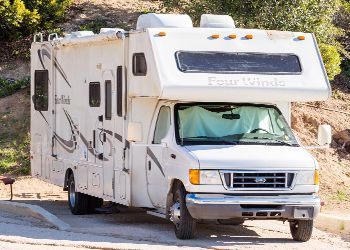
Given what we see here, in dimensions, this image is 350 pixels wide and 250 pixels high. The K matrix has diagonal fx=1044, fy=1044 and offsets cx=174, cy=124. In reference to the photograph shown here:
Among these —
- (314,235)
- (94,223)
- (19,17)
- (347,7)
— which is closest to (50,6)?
(19,17)

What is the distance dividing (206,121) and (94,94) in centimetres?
322

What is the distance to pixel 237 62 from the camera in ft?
49.9

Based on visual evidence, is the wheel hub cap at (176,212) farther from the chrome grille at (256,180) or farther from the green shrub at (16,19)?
the green shrub at (16,19)

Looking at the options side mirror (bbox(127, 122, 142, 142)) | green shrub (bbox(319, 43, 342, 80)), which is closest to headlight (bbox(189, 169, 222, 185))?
side mirror (bbox(127, 122, 142, 142))

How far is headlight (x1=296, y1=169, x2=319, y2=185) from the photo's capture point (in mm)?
14609

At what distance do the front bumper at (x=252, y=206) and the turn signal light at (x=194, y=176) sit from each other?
0.60 ft

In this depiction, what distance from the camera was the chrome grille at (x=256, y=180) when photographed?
14336 millimetres

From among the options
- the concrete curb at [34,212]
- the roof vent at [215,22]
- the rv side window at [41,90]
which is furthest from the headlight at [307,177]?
the rv side window at [41,90]

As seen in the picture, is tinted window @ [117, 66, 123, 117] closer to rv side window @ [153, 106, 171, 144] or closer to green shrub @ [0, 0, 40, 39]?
rv side window @ [153, 106, 171, 144]

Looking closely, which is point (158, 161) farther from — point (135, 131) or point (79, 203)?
point (79, 203)

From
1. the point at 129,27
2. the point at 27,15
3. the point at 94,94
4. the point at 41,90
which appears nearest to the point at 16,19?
the point at 27,15

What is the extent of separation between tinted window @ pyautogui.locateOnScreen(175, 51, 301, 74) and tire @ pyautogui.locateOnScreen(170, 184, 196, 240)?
1744 millimetres

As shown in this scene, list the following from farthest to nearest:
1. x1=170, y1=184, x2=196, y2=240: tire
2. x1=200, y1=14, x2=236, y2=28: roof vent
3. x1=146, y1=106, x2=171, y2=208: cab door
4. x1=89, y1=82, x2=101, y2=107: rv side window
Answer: x1=89, y1=82, x2=101, y2=107: rv side window < x1=200, y1=14, x2=236, y2=28: roof vent < x1=146, y1=106, x2=171, y2=208: cab door < x1=170, y1=184, x2=196, y2=240: tire

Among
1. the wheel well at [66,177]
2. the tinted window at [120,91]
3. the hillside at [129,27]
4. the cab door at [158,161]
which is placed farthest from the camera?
the hillside at [129,27]
